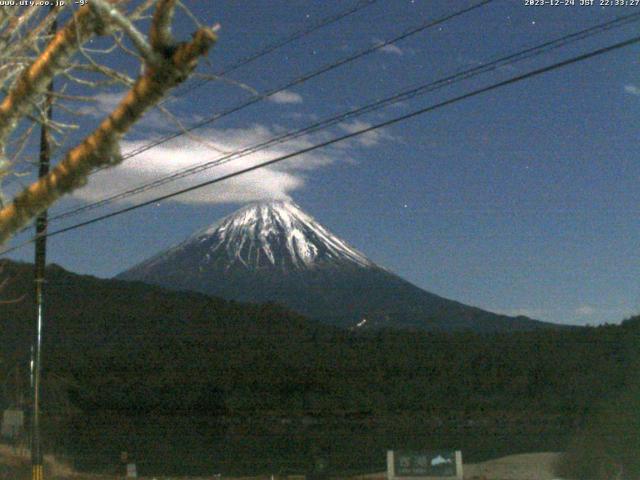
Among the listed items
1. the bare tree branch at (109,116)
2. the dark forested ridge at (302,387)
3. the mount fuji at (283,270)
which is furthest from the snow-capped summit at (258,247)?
the bare tree branch at (109,116)

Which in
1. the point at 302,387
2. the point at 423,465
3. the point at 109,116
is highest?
the point at 109,116

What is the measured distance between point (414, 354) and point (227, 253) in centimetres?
9630

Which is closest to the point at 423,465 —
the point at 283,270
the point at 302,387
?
the point at 302,387

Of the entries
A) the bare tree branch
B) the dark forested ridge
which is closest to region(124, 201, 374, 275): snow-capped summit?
the dark forested ridge

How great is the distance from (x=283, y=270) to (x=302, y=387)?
301 ft

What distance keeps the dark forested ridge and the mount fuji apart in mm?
50508

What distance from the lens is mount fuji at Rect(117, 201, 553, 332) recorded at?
342 feet

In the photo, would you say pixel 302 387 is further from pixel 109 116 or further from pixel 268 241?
pixel 268 241

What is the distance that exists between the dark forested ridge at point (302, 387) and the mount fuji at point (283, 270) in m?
50.5

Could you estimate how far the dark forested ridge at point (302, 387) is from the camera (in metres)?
31.6

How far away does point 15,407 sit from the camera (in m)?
30.1

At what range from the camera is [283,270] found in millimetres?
130875

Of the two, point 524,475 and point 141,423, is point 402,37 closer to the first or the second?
point 524,475

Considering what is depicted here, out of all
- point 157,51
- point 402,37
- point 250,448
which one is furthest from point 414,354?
point 157,51
